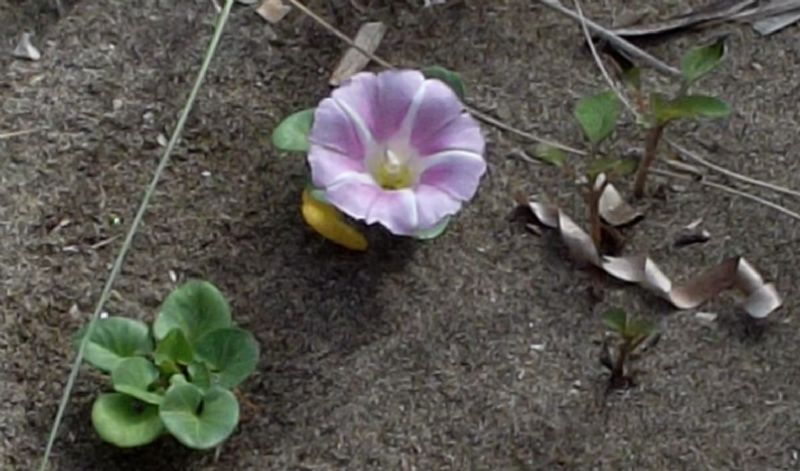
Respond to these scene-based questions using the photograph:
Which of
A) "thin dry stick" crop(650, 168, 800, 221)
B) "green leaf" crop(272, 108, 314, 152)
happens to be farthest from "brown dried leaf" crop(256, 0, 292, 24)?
"thin dry stick" crop(650, 168, 800, 221)

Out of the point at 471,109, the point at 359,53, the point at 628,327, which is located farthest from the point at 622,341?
the point at 359,53

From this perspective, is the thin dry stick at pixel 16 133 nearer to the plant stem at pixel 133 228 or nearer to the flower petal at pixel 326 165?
the plant stem at pixel 133 228

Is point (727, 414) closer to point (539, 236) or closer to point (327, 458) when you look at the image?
point (539, 236)

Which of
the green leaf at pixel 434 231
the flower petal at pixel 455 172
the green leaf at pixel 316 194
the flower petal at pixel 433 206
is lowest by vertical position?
the green leaf at pixel 316 194

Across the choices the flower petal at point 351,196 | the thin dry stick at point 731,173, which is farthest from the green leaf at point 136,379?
the thin dry stick at point 731,173

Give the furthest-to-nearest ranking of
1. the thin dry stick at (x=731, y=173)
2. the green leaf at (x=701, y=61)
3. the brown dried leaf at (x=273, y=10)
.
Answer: the brown dried leaf at (x=273, y=10) < the thin dry stick at (x=731, y=173) < the green leaf at (x=701, y=61)

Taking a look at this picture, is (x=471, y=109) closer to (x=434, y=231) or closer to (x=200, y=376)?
(x=434, y=231)
